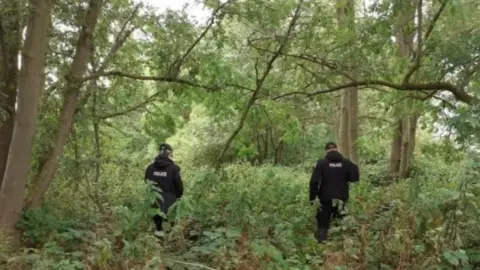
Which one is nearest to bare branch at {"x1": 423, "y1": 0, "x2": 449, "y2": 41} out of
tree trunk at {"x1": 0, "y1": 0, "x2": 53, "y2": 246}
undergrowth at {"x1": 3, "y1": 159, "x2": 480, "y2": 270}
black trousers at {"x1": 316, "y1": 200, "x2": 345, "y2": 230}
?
undergrowth at {"x1": 3, "y1": 159, "x2": 480, "y2": 270}

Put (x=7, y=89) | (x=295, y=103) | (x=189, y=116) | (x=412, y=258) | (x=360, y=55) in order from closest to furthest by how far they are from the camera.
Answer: (x=412, y=258), (x=7, y=89), (x=360, y=55), (x=295, y=103), (x=189, y=116)

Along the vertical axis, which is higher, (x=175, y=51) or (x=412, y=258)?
(x=175, y=51)

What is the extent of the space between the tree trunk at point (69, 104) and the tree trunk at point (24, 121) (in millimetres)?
625

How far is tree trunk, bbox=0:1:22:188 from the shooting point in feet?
25.7

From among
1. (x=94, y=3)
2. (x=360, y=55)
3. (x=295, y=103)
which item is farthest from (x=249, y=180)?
(x=94, y=3)

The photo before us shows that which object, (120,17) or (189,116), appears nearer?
(120,17)

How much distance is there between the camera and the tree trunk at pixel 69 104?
803 cm

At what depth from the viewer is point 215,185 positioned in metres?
9.49

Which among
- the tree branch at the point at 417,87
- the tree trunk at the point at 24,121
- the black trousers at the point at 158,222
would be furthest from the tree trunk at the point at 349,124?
the tree trunk at the point at 24,121

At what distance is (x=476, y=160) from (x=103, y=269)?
3976 millimetres

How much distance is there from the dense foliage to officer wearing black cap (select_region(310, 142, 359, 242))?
0.46m

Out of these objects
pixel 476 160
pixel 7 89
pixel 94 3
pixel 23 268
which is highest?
pixel 94 3

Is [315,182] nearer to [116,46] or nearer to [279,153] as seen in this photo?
[116,46]

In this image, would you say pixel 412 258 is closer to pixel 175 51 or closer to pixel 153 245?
pixel 153 245
